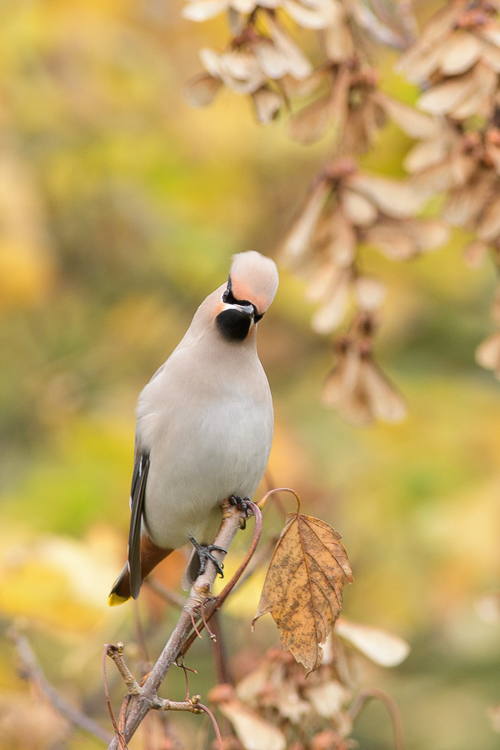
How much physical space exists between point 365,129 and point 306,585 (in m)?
1.29

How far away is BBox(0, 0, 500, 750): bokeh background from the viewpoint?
14.4ft

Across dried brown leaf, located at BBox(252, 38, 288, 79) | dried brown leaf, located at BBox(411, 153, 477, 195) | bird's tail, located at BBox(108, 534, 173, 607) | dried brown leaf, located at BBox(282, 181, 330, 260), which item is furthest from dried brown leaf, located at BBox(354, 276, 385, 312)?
bird's tail, located at BBox(108, 534, 173, 607)

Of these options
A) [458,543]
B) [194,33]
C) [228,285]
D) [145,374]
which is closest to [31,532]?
[145,374]

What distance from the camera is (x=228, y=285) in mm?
1864

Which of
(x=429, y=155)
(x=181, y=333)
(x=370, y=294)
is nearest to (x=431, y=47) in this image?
(x=429, y=155)

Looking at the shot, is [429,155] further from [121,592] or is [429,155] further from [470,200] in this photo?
[121,592]

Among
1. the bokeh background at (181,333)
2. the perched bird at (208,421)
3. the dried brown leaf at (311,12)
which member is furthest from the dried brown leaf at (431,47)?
the bokeh background at (181,333)

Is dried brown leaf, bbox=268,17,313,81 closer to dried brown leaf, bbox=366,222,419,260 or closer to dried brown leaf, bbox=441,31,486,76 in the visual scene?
dried brown leaf, bbox=441,31,486,76

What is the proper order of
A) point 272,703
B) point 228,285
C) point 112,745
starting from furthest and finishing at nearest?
point 272,703, point 228,285, point 112,745

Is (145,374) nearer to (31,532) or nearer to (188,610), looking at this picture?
(31,532)

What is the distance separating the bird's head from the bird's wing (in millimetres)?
592

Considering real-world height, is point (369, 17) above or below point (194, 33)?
below

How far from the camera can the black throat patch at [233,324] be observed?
74.6 inches

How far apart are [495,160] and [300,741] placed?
1490 mm
